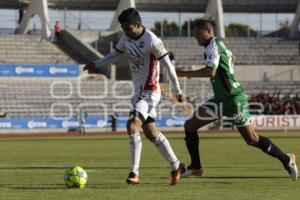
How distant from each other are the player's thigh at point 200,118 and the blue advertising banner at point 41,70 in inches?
1336

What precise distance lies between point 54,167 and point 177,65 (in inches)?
1449

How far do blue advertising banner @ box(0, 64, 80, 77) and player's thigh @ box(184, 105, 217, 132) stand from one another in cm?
3392

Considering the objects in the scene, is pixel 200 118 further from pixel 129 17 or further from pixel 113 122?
pixel 113 122

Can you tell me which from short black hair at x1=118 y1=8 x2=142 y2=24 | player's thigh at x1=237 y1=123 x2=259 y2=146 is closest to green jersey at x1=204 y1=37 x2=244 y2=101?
player's thigh at x1=237 y1=123 x2=259 y2=146

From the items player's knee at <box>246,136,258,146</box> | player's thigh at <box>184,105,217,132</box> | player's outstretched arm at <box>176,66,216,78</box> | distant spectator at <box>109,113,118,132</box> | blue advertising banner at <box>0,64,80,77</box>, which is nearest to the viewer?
player's outstretched arm at <box>176,66,216,78</box>

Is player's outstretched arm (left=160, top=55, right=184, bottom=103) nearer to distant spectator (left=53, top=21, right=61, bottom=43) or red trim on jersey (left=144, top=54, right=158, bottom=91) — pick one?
Result: red trim on jersey (left=144, top=54, right=158, bottom=91)

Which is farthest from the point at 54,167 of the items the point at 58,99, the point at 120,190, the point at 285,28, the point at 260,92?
the point at 285,28

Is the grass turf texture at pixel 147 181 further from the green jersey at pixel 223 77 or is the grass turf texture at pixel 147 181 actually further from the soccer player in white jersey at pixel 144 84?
the green jersey at pixel 223 77

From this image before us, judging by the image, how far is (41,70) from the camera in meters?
46.9

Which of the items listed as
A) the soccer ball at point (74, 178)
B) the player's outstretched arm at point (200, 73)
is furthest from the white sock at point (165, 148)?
the soccer ball at point (74, 178)

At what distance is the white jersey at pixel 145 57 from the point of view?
11602mm

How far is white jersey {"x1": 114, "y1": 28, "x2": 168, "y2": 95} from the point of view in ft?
38.1

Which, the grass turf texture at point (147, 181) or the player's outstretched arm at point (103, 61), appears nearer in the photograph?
the grass turf texture at point (147, 181)

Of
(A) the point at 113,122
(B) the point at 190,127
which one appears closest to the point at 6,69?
(A) the point at 113,122
